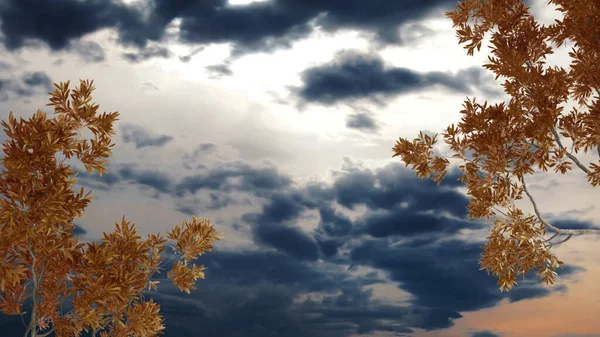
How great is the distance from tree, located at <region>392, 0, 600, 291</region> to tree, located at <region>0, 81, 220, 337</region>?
5.23m

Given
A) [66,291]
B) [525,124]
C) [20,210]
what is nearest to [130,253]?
[66,291]

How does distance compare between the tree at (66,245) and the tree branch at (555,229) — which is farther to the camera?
the tree branch at (555,229)

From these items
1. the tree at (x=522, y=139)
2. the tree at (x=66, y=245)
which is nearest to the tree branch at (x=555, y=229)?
the tree at (x=522, y=139)

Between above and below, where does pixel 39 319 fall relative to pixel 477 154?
below

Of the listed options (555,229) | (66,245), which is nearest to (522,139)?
(555,229)

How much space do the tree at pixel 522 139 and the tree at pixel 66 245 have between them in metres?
5.23

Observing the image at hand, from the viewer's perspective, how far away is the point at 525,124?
409 inches

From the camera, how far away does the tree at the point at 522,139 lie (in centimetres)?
1014

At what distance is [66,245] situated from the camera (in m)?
8.36

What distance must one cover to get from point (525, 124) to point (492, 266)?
2820 mm

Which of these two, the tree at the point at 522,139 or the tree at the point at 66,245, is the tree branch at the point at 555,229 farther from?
the tree at the point at 66,245

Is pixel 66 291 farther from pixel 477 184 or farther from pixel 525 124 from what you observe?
pixel 525 124

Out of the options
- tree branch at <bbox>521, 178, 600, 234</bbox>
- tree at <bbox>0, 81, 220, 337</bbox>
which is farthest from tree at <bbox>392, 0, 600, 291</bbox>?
tree at <bbox>0, 81, 220, 337</bbox>

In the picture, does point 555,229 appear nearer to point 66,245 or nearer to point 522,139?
point 522,139
